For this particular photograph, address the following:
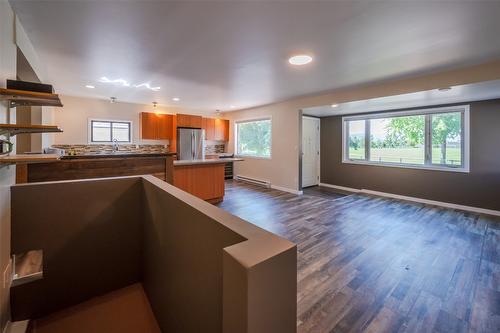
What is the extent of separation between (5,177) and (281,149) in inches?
195

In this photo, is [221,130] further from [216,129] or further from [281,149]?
[281,149]

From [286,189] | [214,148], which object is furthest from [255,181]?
[214,148]

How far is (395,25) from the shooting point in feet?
6.64

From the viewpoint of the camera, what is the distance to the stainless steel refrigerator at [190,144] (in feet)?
20.7

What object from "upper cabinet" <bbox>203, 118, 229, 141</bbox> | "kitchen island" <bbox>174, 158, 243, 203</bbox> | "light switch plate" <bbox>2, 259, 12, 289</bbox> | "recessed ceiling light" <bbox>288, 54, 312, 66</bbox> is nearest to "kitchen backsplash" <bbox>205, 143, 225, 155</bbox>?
"upper cabinet" <bbox>203, 118, 229, 141</bbox>

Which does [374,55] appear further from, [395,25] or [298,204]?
[298,204]

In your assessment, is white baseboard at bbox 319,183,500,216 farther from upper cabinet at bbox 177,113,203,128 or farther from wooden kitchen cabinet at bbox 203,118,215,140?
upper cabinet at bbox 177,113,203,128

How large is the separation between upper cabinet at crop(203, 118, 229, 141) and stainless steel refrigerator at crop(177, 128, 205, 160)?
0.38m

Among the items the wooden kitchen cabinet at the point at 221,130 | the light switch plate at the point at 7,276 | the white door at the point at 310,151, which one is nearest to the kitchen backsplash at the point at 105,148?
the wooden kitchen cabinet at the point at 221,130

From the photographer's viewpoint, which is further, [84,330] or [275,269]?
[84,330]

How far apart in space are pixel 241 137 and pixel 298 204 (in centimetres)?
365

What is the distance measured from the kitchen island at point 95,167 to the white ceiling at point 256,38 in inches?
50.8

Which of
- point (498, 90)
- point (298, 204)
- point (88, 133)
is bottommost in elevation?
point (298, 204)

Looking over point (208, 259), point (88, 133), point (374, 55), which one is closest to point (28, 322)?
point (208, 259)
